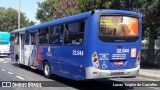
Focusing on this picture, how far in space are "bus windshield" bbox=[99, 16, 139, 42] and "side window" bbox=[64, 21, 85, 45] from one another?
2.62 ft

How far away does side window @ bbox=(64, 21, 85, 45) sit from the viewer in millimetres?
11594

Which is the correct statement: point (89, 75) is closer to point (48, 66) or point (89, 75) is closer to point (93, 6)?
point (48, 66)

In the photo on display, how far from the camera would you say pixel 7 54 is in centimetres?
3606

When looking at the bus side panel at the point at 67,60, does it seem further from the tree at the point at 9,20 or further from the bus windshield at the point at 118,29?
the tree at the point at 9,20

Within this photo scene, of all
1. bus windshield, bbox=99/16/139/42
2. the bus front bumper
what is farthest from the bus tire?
bus windshield, bbox=99/16/139/42

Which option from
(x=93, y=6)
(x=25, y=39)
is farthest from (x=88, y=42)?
(x=93, y=6)

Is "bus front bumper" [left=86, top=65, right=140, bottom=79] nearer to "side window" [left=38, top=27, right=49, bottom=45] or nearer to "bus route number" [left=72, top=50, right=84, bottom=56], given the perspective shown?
"bus route number" [left=72, top=50, right=84, bottom=56]

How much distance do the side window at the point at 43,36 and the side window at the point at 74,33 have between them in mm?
2643

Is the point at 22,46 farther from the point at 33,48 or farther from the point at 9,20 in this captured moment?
the point at 9,20

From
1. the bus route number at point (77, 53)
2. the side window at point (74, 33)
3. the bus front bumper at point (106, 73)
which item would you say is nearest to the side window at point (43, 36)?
the side window at point (74, 33)

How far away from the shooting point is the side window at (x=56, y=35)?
1354 cm

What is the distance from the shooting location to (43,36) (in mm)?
15953

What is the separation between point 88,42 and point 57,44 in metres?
3.12

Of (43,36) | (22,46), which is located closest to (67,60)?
(43,36)
